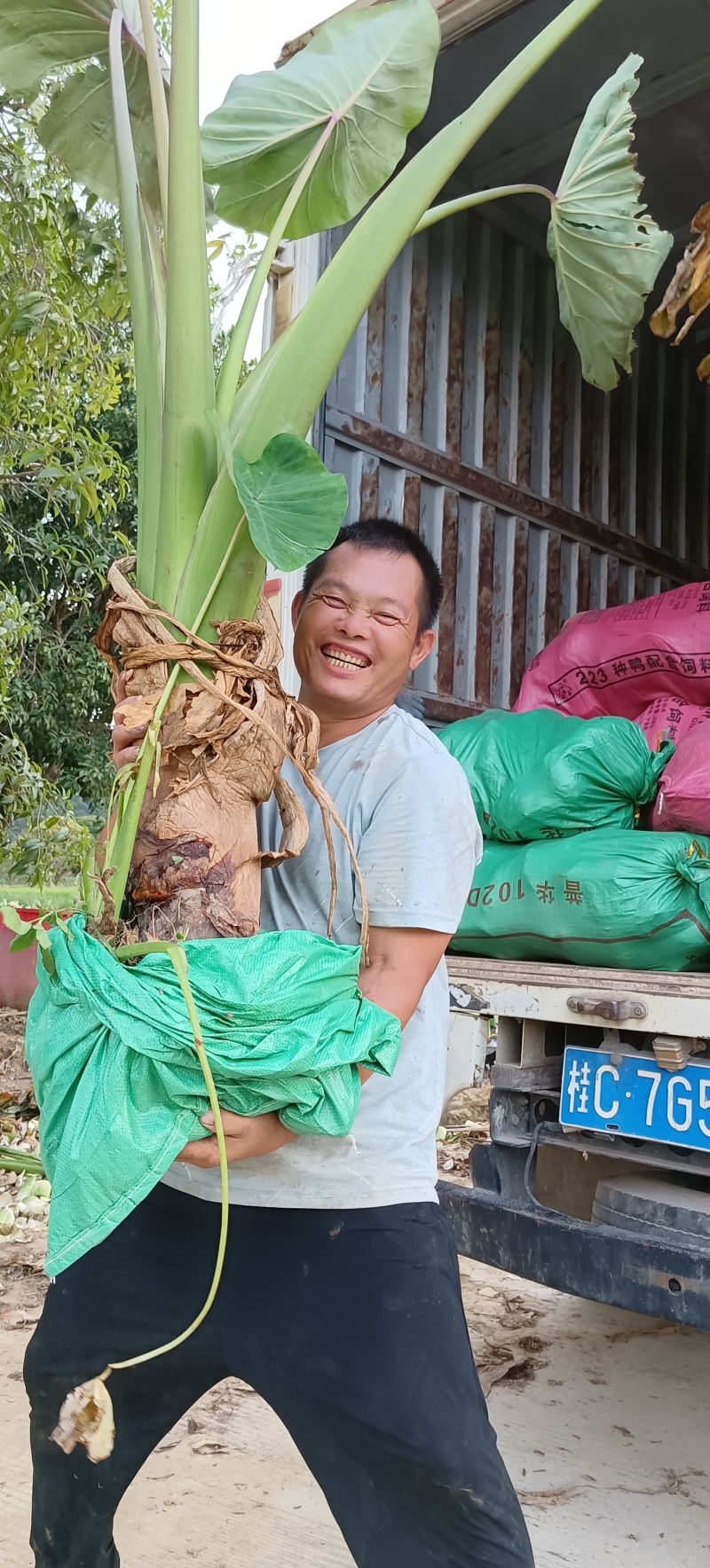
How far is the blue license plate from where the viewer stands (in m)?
2.03

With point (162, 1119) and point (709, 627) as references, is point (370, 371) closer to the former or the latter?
point (709, 627)

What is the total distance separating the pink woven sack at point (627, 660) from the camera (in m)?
3.32

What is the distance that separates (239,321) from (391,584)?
352 millimetres

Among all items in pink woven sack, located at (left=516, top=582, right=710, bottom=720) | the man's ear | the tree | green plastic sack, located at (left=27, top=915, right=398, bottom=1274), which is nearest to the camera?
green plastic sack, located at (left=27, top=915, right=398, bottom=1274)

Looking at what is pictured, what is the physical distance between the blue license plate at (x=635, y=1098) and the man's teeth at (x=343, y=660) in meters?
1.10

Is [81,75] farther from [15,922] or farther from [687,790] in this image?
[687,790]

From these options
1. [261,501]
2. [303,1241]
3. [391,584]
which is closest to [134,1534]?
[303,1241]

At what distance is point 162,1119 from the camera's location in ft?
3.23

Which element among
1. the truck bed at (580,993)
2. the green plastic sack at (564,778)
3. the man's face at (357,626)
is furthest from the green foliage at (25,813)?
the man's face at (357,626)

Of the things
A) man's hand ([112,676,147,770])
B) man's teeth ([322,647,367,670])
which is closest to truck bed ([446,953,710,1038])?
man's teeth ([322,647,367,670])

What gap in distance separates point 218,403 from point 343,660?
13.1 inches

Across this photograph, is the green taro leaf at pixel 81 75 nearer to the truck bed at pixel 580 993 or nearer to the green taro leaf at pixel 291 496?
the green taro leaf at pixel 291 496

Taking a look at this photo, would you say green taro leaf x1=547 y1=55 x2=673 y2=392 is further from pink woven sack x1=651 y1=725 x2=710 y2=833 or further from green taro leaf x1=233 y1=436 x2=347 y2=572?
pink woven sack x1=651 y1=725 x2=710 y2=833

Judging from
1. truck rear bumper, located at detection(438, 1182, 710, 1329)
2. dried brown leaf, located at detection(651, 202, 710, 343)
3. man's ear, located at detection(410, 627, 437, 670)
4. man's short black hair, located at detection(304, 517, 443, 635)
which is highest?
dried brown leaf, located at detection(651, 202, 710, 343)
